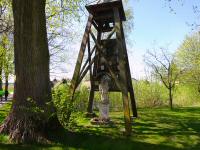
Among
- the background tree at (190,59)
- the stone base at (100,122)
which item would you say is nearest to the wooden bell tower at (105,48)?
the stone base at (100,122)

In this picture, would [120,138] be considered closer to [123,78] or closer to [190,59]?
[123,78]

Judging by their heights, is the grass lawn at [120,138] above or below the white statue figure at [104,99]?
below

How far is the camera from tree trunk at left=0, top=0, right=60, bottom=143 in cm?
723

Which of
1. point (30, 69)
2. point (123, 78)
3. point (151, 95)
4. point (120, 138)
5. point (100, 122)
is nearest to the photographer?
point (30, 69)

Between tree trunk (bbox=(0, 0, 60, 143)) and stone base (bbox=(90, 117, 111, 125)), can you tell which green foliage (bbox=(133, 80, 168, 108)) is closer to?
stone base (bbox=(90, 117, 111, 125))

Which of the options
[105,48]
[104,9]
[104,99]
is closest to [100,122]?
[104,99]

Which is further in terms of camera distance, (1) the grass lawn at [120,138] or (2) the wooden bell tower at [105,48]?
(2) the wooden bell tower at [105,48]

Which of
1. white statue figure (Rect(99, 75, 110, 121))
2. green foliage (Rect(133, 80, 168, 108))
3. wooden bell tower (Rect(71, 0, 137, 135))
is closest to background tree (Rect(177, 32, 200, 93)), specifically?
green foliage (Rect(133, 80, 168, 108))

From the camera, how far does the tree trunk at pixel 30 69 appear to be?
7.23 metres

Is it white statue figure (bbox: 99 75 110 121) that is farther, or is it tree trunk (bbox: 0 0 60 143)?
white statue figure (bbox: 99 75 110 121)

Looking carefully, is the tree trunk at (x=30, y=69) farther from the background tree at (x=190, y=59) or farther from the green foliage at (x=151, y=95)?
the background tree at (x=190, y=59)

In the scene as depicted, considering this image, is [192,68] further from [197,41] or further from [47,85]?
[47,85]

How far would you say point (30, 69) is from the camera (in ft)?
24.6

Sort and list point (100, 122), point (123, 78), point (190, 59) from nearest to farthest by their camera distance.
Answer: point (123, 78) < point (100, 122) < point (190, 59)
